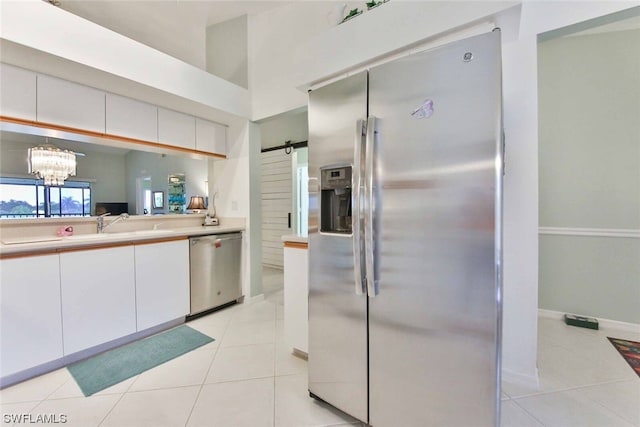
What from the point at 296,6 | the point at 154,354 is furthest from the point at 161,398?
the point at 296,6

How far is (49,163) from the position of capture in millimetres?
2541

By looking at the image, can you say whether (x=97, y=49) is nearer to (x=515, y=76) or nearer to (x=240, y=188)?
(x=240, y=188)

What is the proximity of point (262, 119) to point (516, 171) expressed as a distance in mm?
2621

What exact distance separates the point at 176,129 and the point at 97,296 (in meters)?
1.80

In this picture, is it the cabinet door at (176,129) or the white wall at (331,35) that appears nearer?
the white wall at (331,35)

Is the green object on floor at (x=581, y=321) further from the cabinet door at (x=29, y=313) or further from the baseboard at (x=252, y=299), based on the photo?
the cabinet door at (x=29, y=313)

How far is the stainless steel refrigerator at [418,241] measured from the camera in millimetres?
978

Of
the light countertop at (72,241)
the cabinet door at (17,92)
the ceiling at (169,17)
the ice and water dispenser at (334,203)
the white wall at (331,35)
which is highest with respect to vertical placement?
the ceiling at (169,17)

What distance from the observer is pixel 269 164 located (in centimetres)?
480

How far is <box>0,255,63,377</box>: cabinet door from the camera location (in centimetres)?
160

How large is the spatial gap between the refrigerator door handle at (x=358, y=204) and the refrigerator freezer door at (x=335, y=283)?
0.04m

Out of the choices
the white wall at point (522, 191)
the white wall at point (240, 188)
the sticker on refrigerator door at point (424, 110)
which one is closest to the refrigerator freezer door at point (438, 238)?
the sticker on refrigerator door at point (424, 110)

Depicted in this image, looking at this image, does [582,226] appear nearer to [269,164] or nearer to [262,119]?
[262,119]

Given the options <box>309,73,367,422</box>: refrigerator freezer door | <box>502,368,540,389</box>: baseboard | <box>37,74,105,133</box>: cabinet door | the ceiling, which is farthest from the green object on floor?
<box>37,74,105,133</box>: cabinet door
